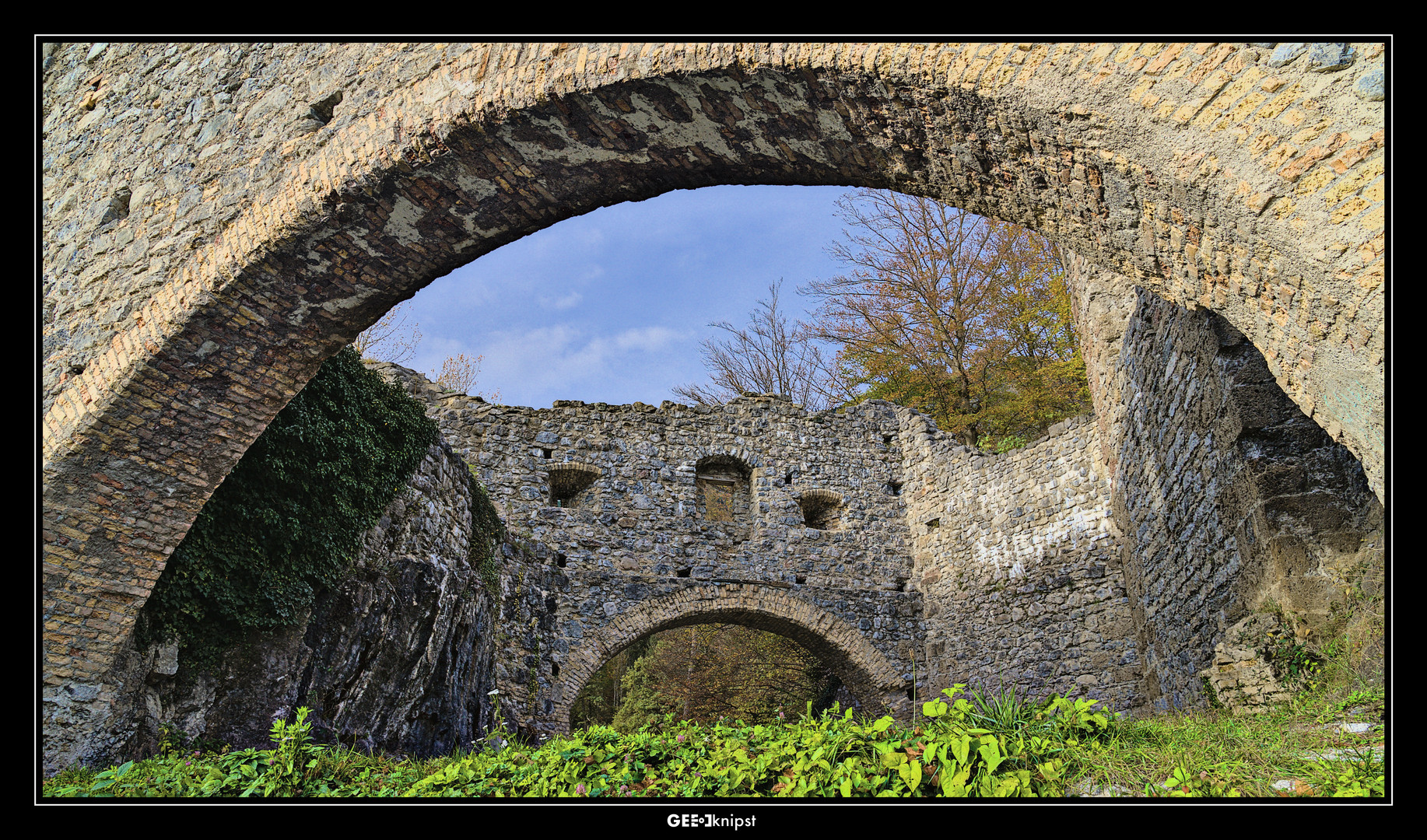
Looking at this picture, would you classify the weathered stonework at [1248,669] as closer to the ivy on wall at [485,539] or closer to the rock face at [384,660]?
the rock face at [384,660]

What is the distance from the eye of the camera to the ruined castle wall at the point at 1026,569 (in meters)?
9.34

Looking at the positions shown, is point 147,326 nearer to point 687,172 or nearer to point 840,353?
point 687,172

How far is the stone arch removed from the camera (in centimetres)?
1105

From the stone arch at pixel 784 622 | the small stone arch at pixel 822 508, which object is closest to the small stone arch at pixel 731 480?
the small stone arch at pixel 822 508

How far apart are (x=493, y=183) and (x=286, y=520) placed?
2890 millimetres

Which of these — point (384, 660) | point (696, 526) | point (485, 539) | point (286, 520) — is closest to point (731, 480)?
point (696, 526)

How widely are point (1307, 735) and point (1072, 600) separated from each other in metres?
7.04

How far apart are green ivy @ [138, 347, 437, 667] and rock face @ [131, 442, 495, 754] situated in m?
0.14

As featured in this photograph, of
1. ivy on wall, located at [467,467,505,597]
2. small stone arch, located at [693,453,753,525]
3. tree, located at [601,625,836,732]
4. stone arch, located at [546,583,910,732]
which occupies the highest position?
small stone arch, located at [693,453,753,525]

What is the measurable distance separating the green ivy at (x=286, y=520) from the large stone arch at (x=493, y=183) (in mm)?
343

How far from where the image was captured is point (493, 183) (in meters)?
3.58

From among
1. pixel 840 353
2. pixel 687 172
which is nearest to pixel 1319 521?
pixel 687 172

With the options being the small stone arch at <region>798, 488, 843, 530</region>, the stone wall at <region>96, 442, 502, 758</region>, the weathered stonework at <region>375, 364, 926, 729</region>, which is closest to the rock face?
the stone wall at <region>96, 442, 502, 758</region>

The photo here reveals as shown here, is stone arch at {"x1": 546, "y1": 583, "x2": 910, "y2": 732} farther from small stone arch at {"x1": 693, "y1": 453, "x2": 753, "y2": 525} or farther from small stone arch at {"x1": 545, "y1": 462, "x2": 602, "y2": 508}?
small stone arch at {"x1": 545, "y1": 462, "x2": 602, "y2": 508}
